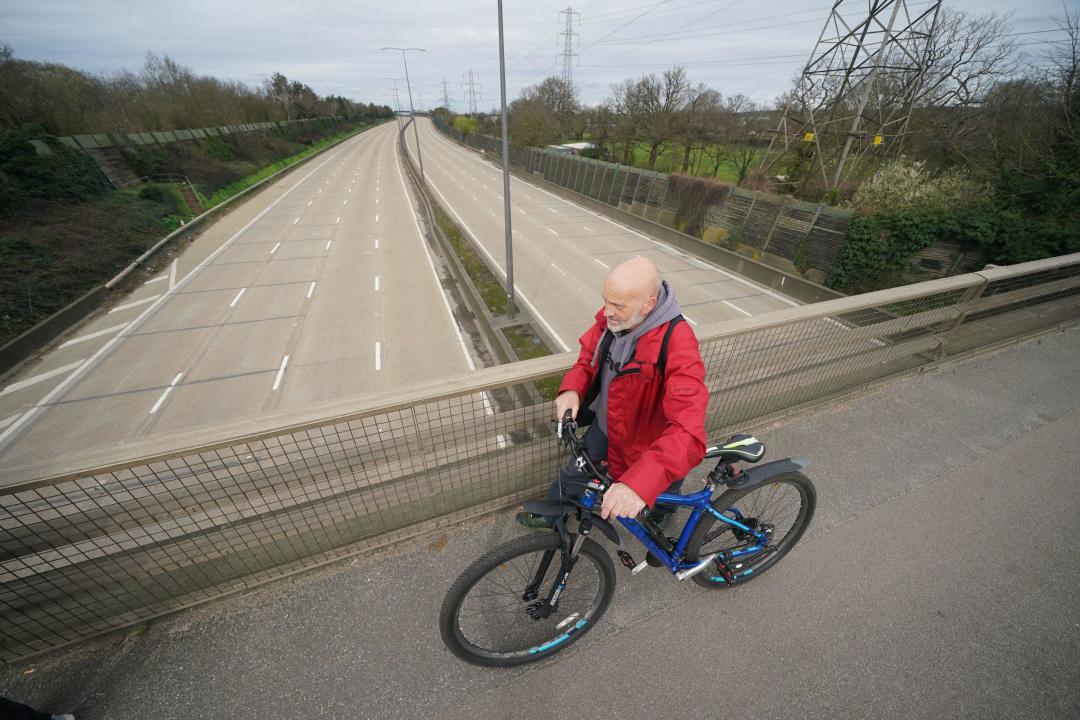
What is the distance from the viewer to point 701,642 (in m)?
2.25

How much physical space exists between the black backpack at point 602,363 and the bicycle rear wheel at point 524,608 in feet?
2.16

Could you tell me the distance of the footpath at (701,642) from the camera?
2.00 m

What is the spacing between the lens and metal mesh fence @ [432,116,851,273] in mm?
13859

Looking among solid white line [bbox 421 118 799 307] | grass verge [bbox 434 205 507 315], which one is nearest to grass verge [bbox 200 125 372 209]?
grass verge [bbox 434 205 507 315]

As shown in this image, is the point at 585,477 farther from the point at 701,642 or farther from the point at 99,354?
the point at 99,354

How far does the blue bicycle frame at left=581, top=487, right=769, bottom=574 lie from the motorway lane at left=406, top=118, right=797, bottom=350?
27.7 ft

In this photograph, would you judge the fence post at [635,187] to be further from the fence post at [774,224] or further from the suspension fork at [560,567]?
the suspension fork at [560,567]

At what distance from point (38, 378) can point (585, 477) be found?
1442 centimetres

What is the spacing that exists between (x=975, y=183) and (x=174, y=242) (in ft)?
99.8

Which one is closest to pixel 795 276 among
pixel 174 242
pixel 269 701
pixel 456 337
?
pixel 456 337

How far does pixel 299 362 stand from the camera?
33.0ft

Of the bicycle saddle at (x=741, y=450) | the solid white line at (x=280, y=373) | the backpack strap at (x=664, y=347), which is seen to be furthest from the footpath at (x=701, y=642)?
the solid white line at (x=280, y=373)

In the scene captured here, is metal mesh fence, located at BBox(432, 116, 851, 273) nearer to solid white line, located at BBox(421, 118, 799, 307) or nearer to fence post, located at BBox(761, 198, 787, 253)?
fence post, located at BBox(761, 198, 787, 253)

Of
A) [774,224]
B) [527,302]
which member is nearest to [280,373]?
[527,302]
